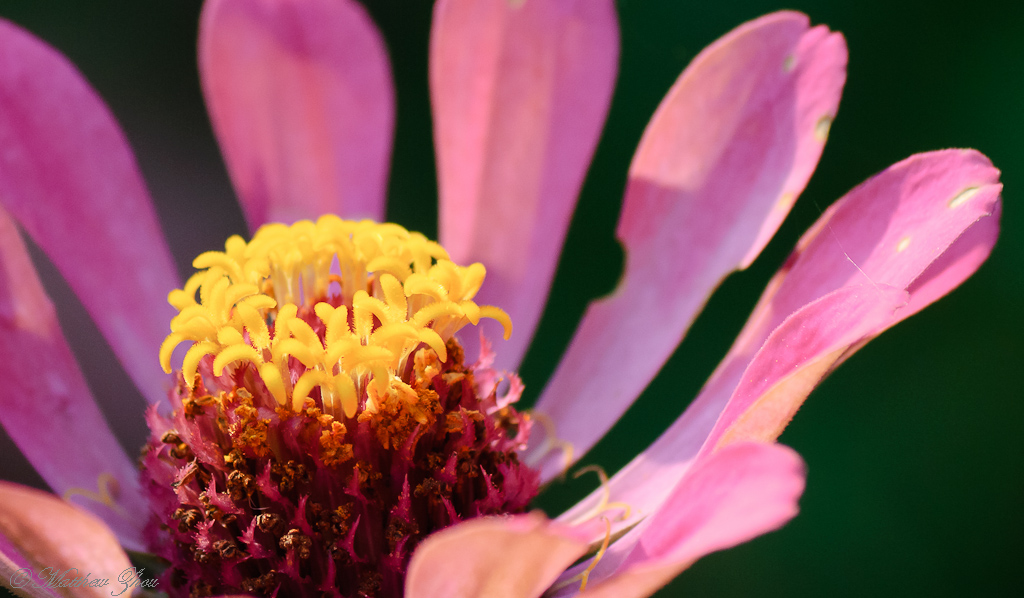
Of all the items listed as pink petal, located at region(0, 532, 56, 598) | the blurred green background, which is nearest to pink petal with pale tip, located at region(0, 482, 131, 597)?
pink petal, located at region(0, 532, 56, 598)

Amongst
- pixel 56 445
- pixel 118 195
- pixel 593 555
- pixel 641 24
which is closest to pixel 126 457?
pixel 56 445

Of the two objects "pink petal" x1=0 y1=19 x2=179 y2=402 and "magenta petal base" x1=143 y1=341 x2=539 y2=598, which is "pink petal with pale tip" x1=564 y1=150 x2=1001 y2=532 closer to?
"magenta petal base" x1=143 y1=341 x2=539 y2=598

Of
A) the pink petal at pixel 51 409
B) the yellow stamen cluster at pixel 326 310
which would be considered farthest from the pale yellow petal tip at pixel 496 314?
the pink petal at pixel 51 409

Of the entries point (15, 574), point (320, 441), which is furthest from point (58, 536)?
point (320, 441)

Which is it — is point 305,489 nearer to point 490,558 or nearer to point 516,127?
point 490,558

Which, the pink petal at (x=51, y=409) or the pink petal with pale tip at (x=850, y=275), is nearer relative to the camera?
the pink petal with pale tip at (x=850, y=275)

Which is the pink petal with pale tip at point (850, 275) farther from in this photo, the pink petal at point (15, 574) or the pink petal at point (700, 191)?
the pink petal at point (15, 574)
